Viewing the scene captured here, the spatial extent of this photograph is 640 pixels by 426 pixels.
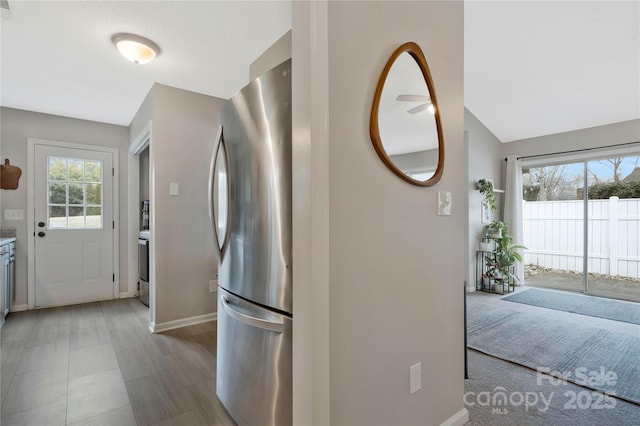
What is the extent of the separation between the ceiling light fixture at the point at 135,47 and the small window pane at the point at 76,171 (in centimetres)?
241

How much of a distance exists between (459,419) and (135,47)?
322 centimetres

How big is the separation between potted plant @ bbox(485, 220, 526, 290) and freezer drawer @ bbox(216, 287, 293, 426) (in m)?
4.44

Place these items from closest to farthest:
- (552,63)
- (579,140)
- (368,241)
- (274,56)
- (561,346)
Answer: (368,241), (274,56), (561,346), (552,63), (579,140)

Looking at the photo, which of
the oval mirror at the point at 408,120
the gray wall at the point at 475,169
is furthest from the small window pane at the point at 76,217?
the gray wall at the point at 475,169

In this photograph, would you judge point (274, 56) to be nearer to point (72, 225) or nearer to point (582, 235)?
point (72, 225)

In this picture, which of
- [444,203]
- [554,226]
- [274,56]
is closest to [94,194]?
[274,56]

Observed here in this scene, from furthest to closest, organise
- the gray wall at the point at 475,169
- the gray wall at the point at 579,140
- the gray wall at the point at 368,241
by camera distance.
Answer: the gray wall at the point at 475,169 → the gray wall at the point at 579,140 → the gray wall at the point at 368,241

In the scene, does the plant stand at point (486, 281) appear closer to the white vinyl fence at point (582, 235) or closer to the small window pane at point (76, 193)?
the white vinyl fence at point (582, 235)

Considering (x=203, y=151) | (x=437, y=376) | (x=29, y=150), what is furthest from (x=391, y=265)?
(x=29, y=150)

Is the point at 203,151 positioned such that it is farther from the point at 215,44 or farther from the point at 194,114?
the point at 215,44

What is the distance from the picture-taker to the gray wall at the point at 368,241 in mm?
1050

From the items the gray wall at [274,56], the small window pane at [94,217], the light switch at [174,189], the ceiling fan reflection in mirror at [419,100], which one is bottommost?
the small window pane at [94,217]

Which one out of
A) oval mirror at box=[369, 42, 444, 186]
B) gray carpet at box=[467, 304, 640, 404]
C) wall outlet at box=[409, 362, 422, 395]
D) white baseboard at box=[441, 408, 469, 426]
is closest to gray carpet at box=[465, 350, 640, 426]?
white baseboard at box=[441, 408, 469, 426]

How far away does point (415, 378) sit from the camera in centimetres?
138
